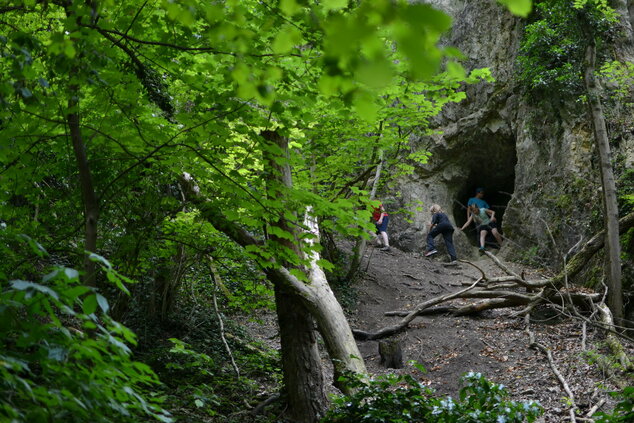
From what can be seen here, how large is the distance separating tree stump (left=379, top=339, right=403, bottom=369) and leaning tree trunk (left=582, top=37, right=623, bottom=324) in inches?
133

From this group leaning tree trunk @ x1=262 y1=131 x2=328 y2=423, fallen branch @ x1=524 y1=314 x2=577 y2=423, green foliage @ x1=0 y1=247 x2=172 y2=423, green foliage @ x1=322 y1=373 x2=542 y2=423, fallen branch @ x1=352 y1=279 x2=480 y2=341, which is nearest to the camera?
green foliage @ x1=0 y1=247 x2=172 y2=423

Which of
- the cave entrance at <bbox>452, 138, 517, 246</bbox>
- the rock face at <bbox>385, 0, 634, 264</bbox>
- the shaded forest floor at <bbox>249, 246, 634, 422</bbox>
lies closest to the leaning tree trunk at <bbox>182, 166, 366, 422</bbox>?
the shaded forest floor at <bbox>249, 246, 634, 422</bbox>

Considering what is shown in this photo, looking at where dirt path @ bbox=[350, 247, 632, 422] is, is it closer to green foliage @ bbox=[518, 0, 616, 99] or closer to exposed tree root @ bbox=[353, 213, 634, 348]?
exposed tree root @ bbox=[353, 213, 634, 348]

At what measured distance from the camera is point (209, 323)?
315 inches

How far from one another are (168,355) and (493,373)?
474 cm

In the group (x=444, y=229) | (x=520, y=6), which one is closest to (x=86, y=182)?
(x=520, y=6)

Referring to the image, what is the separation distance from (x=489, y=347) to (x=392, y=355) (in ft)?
5.36

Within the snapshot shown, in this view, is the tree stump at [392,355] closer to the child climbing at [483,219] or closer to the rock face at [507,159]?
the rock face at [507,159]

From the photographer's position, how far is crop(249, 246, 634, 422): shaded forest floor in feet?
21.7

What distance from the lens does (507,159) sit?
56.0 feet

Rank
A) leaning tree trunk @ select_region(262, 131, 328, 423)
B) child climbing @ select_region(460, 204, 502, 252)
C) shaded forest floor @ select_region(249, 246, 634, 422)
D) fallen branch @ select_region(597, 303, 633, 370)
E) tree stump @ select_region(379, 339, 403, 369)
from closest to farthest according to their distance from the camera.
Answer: leaning tree trunk @ select_region(262, 131, 328, 423)
fallen branch @ select_region(597, 303, 633, 370)
shaded forest floor @ select_region(249, 246, 634, 422)
tree stump @ select_region(379, 339, 403, 369)
child climbing @ select_region(460, 204, 502, 252)

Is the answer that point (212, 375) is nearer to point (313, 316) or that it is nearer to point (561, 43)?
point (313, 316)

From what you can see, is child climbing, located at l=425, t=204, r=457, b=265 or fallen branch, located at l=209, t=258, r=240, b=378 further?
child climbing, located at l=425, t=204, r=457, b=265

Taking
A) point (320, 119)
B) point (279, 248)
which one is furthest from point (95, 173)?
point (320, 119)
